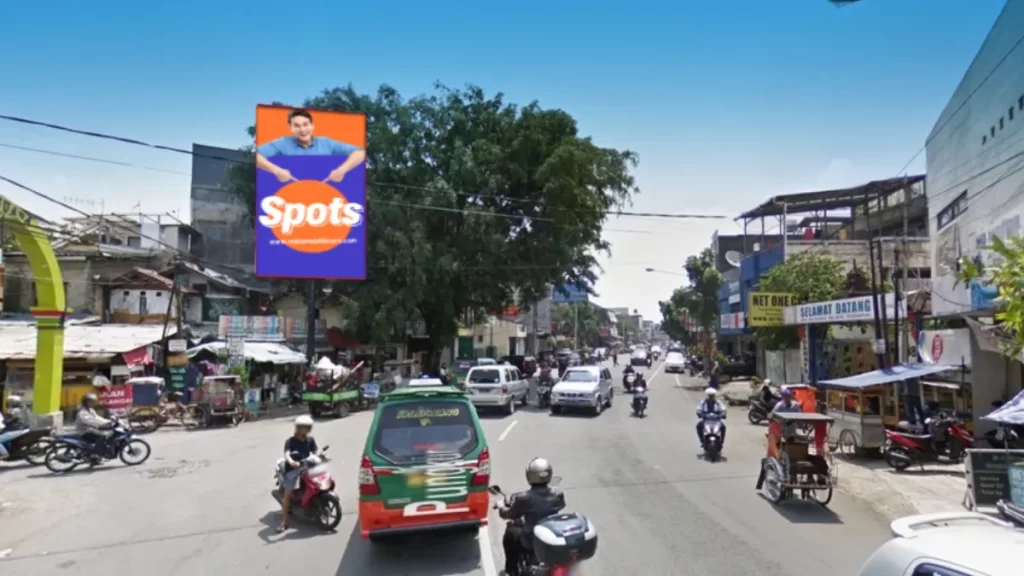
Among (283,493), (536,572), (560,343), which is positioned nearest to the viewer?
(536,572)

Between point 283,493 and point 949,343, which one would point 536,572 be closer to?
point 283,493

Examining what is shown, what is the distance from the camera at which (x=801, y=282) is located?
3206 centimetres

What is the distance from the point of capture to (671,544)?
812 centimetres

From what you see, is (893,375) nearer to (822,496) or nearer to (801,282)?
(822,496)

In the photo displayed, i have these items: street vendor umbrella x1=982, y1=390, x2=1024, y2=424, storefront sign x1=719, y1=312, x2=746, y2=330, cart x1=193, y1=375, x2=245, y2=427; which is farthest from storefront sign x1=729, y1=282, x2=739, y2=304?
street vendor umbrella x1=982, y1=390, x2=1024, y2=424

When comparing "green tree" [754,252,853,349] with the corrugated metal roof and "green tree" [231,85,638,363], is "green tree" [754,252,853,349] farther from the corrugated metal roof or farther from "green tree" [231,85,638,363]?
the corrugated metal roof

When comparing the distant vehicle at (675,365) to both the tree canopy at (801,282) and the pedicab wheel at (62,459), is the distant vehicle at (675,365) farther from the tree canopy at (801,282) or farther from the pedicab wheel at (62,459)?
the pedicab wheel at (62,459)

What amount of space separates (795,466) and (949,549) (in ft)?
23.7

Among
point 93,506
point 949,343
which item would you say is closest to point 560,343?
point 949,343

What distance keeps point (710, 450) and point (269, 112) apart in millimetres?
19591

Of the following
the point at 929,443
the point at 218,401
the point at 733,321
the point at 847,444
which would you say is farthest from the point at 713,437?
the point at 733,321

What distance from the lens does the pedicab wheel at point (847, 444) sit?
15148 mm

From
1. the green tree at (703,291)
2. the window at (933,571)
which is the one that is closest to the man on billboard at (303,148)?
the window at (933,571)

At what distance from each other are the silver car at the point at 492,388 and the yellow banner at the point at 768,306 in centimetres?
1158
